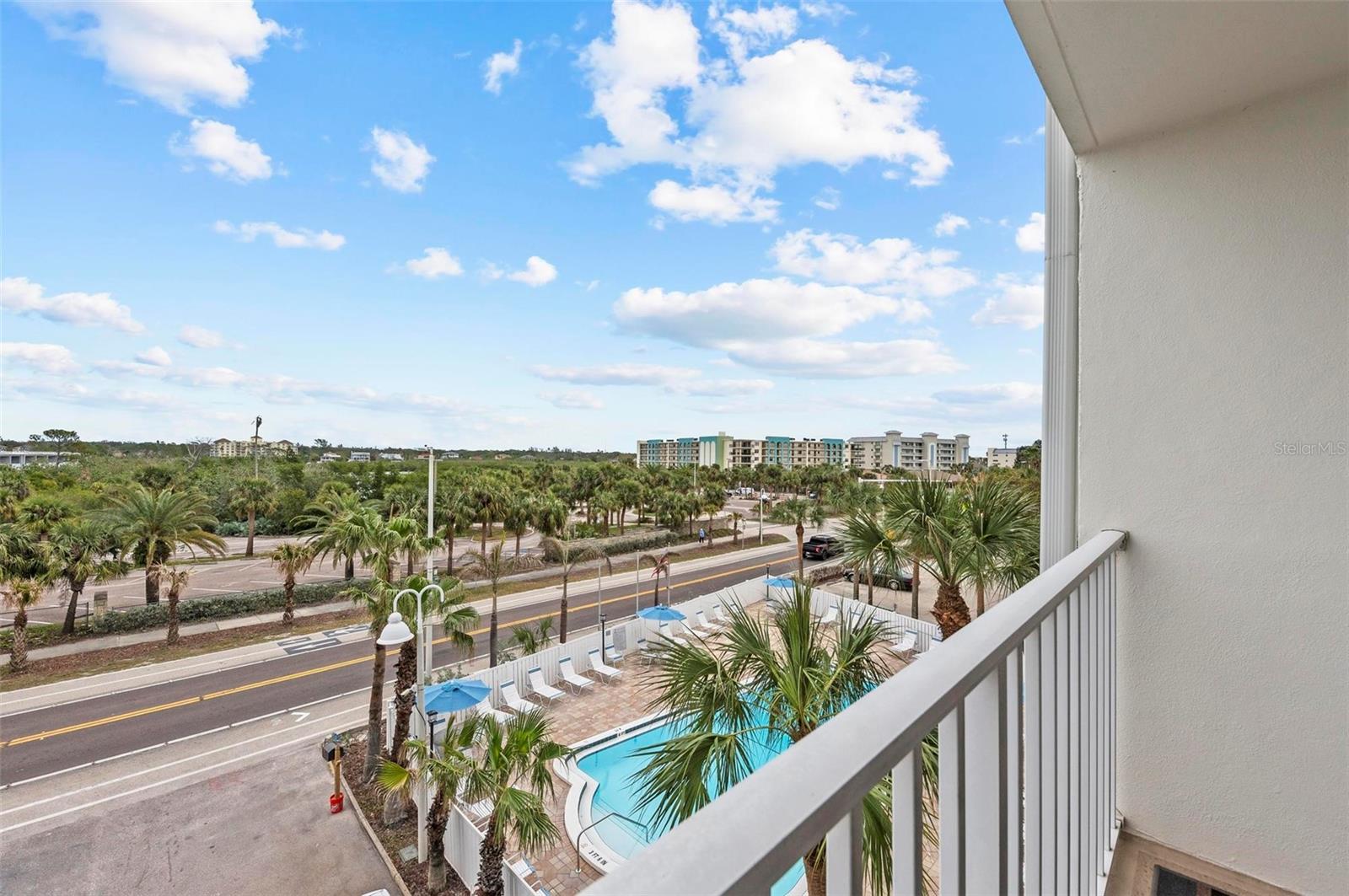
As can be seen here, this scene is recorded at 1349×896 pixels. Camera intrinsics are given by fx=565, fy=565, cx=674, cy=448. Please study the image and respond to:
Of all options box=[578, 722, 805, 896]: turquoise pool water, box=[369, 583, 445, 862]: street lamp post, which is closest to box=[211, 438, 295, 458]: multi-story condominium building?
box=[369, 583, 445, 862]: street lamp post

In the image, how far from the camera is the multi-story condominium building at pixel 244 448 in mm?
34312

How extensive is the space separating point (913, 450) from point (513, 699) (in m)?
57.9

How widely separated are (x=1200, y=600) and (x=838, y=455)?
217 feet

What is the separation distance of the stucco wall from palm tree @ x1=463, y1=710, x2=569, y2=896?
411 centimetres

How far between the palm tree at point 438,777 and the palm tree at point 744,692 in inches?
115

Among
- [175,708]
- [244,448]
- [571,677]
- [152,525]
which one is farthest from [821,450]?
[175,708]

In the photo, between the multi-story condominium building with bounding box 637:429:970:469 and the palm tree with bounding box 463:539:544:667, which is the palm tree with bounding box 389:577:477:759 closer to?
the palm tree with bounding box 463:539:544:667

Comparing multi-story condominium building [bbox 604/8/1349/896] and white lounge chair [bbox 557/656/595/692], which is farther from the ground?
multi-story condominium building [bbox 604/8/1349/896]

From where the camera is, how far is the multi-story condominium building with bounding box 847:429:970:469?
5800 centimetres

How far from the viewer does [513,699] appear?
30.8 ft

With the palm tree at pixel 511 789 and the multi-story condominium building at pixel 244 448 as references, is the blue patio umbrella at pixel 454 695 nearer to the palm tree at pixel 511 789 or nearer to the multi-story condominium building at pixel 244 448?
the palm tree at pixel 511 789

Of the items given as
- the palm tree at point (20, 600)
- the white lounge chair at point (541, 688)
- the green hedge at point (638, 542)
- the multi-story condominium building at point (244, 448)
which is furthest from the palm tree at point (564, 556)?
the multi-story condominium building at point (244, 448)

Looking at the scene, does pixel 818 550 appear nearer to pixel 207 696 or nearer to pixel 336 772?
pixel 336 772

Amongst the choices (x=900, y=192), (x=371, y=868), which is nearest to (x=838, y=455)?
(x=900, y=192)
